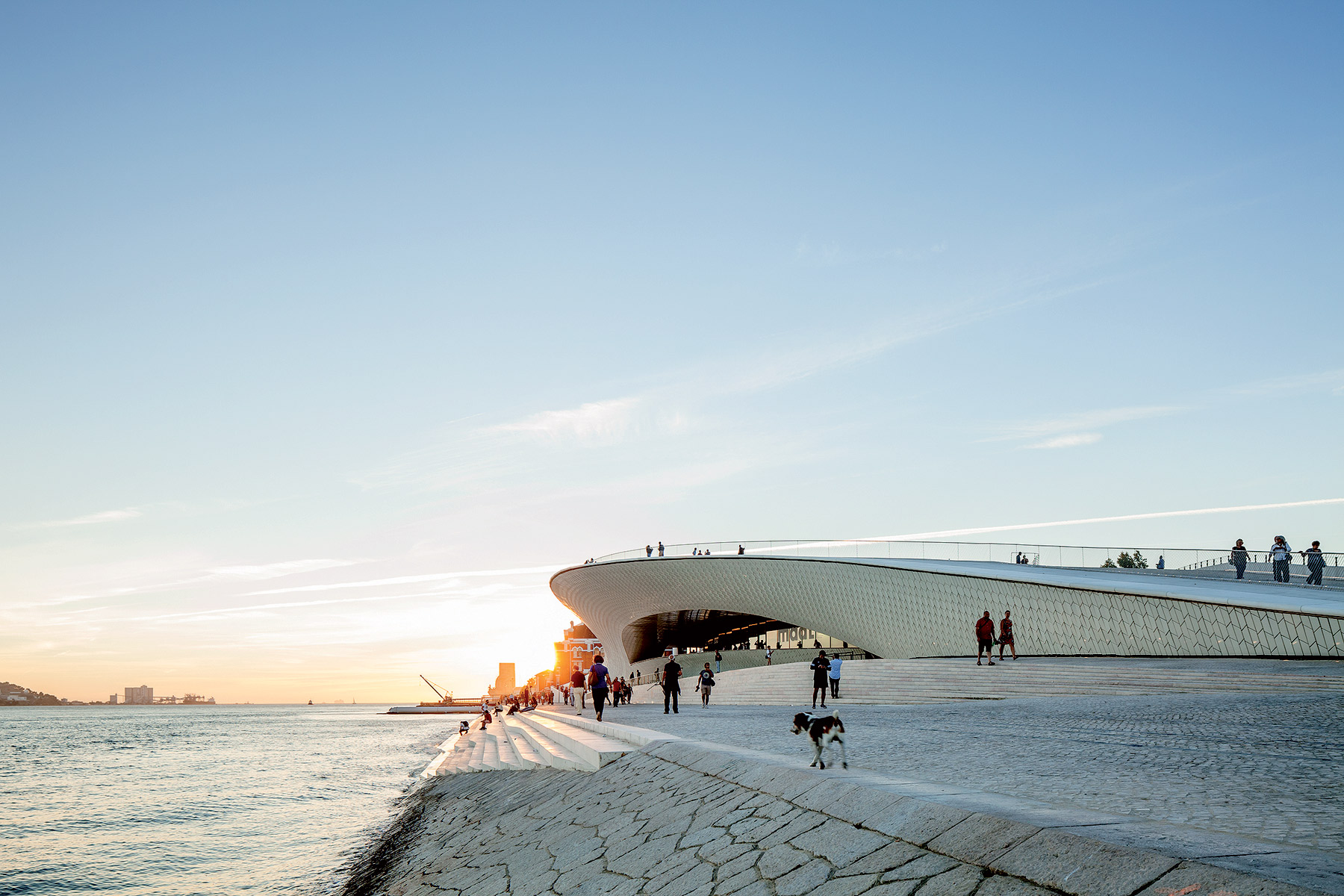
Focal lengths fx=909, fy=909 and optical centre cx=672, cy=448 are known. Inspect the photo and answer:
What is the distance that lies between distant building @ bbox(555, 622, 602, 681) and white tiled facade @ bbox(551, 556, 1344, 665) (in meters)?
21.3

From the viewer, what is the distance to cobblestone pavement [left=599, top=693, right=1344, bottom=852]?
473 cm

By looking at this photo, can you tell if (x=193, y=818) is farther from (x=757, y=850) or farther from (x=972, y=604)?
(x=972, y=604)

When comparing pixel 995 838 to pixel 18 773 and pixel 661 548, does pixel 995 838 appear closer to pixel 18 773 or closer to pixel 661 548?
pixel 18 773

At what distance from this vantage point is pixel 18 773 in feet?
105

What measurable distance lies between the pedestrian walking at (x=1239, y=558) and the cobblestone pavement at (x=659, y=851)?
954 inches

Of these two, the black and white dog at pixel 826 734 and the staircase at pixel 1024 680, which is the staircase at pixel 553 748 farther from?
the staircase at pixel 1024 680

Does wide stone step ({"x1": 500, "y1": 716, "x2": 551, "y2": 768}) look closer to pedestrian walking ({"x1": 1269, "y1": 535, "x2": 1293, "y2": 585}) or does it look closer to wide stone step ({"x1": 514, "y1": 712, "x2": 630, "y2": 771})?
wide stone step ({"x1": 514, "y1": 712, "x2": 630, "y2": 771})

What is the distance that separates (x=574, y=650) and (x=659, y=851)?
78707 millimetres

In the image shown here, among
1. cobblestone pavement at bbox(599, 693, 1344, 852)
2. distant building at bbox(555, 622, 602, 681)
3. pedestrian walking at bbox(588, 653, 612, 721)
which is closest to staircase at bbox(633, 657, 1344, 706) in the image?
cobblestone pavement at bbox(599, 693, 1344, 852)

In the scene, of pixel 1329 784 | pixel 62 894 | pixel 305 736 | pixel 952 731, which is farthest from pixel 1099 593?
pixel 305 736

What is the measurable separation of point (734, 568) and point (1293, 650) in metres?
31.2

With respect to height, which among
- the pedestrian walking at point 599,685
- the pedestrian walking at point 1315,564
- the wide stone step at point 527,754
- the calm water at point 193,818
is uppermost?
the pedestrian walking at point 1315,564

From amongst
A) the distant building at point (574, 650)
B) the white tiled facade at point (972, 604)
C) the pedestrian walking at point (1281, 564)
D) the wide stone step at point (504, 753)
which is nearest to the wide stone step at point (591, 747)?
the wide stone step at point (504, 753)

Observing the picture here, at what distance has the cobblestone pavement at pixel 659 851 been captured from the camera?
3.72m
